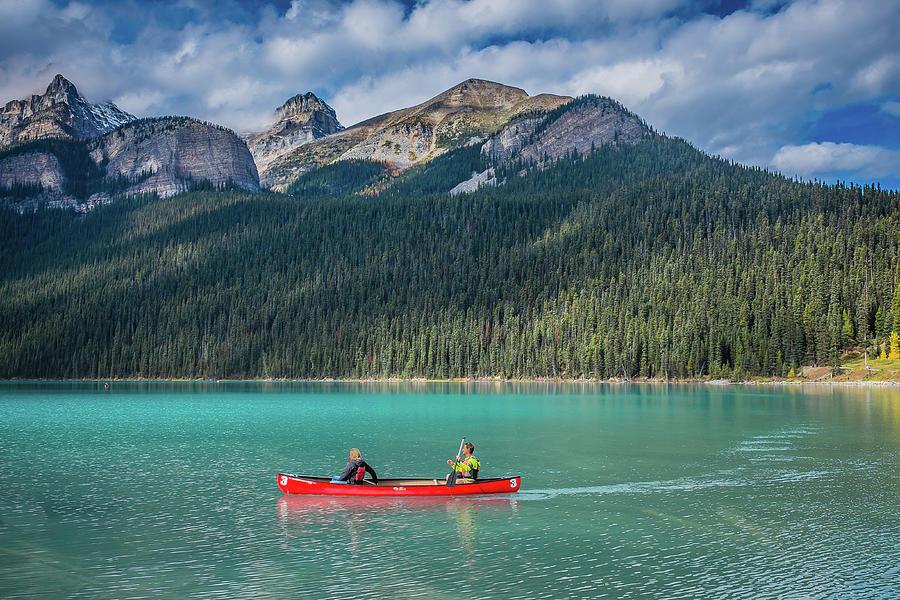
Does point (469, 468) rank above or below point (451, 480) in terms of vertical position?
above

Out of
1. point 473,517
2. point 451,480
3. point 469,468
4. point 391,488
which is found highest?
point 469,468

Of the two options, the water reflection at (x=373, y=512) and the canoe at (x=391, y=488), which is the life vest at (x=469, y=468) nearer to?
the canoe at (x=391, y=488)

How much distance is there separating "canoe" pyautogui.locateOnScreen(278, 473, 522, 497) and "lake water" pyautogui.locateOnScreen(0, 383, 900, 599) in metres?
0.50

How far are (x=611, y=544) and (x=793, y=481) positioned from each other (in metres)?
17.3

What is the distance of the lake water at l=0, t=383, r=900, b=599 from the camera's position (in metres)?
22.9

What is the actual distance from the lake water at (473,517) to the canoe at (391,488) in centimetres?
50

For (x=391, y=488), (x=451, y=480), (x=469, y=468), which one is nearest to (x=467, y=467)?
(x=469, y=468)

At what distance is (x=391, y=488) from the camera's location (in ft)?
117

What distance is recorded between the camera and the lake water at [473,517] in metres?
22.9

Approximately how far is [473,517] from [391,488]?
16.8 ft

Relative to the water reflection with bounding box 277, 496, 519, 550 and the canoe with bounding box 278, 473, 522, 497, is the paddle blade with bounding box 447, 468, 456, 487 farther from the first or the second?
the water reflection with bounding box 277, 496, 519, 550

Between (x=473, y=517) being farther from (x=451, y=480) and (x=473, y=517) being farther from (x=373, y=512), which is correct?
(x=373, y=512)

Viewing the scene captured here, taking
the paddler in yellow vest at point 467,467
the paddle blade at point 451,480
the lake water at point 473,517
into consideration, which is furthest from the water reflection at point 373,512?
the paddler in yellow vest at point 467,467

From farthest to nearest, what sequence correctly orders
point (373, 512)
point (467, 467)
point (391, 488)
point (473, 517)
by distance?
point (467, 467), point (391, 488), point (373, 512), point (473, 517)
